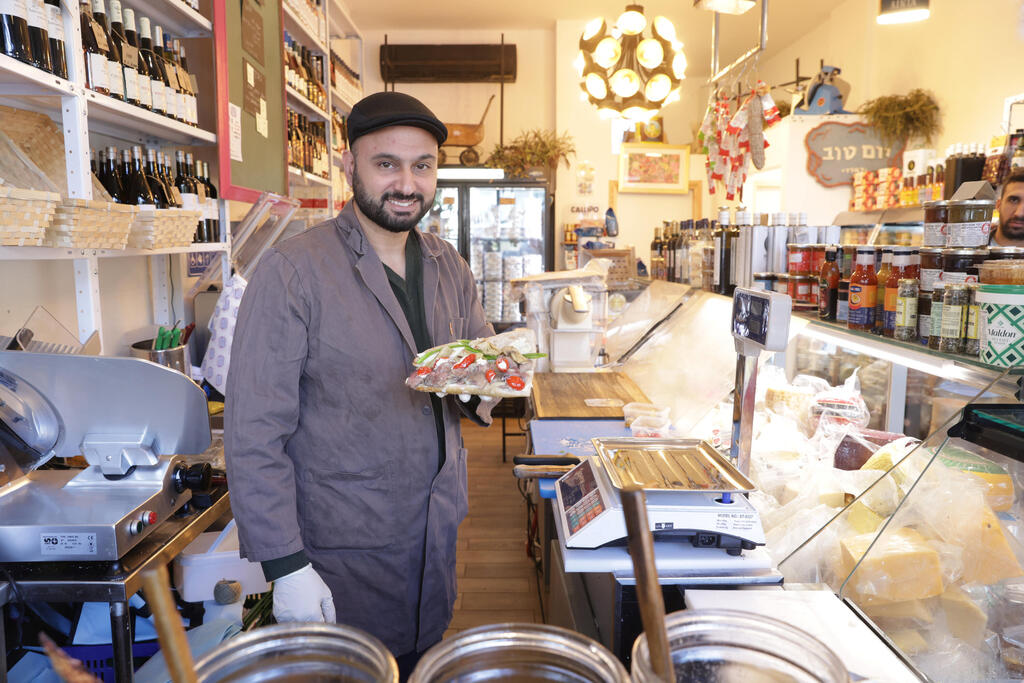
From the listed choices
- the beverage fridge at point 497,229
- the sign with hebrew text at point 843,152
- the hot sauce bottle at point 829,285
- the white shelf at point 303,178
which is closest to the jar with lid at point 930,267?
the hot sauce bottle at point 829,285

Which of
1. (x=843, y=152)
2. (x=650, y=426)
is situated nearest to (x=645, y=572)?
(x=650, y=426)

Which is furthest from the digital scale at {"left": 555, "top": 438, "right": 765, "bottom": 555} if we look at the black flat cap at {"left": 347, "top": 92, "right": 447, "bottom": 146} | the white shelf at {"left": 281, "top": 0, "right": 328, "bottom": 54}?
the white shelf at {"left": 281, "top": 0, "right": 328, "bottom": 54}

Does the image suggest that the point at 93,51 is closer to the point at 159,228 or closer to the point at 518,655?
the point at 159,228

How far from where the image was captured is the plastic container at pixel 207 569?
6.88 ft

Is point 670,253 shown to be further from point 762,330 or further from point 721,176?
point 762,330

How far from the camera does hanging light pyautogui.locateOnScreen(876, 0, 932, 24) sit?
5035mm

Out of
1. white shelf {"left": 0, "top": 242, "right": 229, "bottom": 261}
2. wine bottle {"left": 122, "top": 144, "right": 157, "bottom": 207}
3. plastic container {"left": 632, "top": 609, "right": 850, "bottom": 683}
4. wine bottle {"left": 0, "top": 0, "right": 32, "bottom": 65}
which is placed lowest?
plastic container {"left": 632, "top": 609, "right": 850, "bottom": 683}

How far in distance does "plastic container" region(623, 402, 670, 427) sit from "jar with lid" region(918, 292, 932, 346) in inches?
39.8

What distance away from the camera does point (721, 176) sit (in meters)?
4.33

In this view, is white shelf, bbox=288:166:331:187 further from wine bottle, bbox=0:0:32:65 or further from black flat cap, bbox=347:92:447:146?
black flat cap, bbox=347:92:447:146

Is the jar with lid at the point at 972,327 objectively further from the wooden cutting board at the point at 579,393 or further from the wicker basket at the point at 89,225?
the wicker basket at the point at 89,225

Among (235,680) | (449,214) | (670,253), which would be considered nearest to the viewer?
(235,680)

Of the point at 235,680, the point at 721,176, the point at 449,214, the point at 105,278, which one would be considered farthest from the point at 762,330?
the point at 449,214

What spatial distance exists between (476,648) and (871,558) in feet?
3.10
